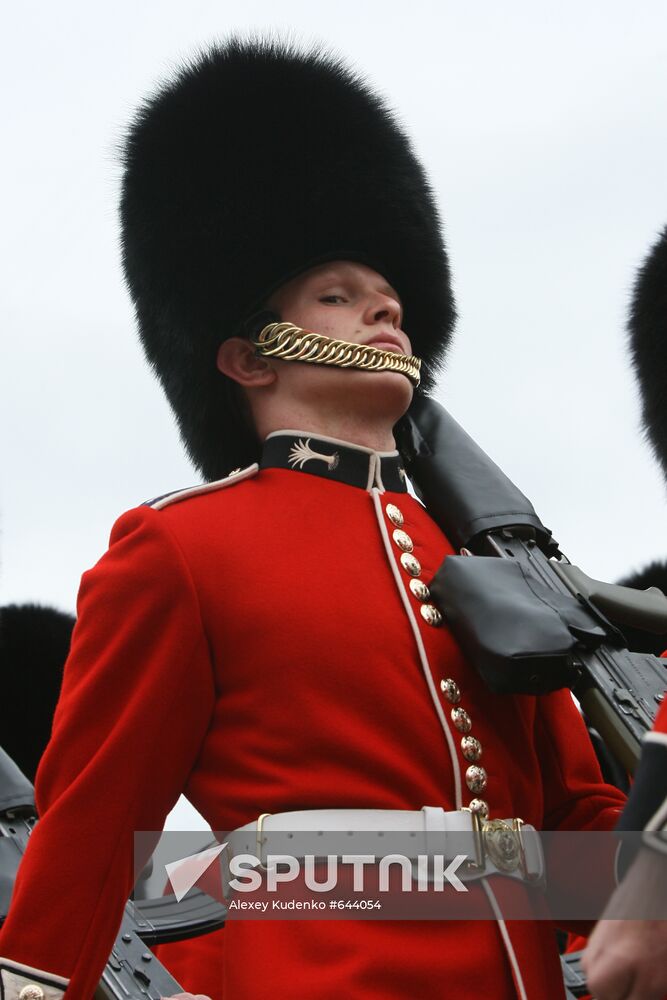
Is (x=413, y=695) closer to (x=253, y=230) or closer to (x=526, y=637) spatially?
(x=526, y=637)

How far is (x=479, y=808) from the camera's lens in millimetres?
3049

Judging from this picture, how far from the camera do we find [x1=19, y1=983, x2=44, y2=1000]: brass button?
9.09ft

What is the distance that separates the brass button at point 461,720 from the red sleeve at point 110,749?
541 mm

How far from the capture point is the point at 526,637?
10.3 feet

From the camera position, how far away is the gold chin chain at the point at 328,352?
3586 millimetres

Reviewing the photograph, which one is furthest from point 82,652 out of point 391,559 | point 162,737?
point 391,559

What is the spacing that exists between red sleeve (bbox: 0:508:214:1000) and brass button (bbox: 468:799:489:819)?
61 cm

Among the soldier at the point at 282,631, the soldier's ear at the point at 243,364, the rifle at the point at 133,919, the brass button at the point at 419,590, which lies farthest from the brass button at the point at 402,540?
the rifle at the point at 133,919

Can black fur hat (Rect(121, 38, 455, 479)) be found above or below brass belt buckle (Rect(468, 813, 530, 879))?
above

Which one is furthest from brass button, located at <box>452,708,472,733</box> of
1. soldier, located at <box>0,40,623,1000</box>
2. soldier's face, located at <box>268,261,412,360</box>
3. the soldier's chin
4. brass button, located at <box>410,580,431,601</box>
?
soldier's face, located at <box>268,261,412,360</box>

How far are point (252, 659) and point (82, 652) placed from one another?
14.6 inches

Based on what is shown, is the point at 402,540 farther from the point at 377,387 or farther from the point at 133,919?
the point at 133,919

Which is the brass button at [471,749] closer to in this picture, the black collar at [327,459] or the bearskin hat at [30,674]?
the black collar at [327,459]

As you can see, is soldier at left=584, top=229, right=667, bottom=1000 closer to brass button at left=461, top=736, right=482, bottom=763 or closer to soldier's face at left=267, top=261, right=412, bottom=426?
brass button at left=461, top=736, right=482, bottom=763
